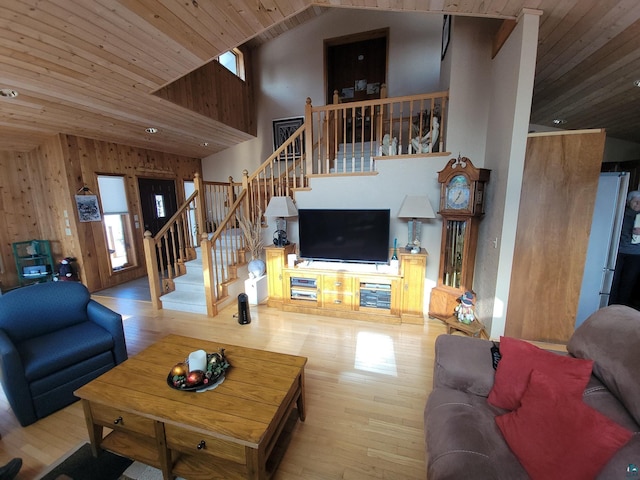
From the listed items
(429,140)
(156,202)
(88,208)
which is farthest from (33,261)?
(429,140)

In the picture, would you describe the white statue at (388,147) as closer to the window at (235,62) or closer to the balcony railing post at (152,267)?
the balcony railing post at (152,267)

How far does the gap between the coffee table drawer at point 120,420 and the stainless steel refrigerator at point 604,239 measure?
388cm

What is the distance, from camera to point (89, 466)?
4.90 feet

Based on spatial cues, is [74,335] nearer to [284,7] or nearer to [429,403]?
[429,403]

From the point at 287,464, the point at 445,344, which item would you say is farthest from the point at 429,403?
the point at 287,464

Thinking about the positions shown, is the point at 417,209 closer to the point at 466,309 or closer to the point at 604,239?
the point at 466,309

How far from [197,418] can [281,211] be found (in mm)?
2499

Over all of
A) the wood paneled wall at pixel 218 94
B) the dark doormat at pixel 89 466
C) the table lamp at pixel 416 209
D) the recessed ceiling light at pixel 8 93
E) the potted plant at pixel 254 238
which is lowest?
the dark doormat at pixel 89 466

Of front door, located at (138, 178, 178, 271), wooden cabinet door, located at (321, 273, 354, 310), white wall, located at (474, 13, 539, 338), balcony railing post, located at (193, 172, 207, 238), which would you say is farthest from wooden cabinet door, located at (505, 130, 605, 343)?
front door, located at (138, 178, 178, 271)

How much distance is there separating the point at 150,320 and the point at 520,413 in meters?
3.75

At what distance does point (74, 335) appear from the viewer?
2057 mm

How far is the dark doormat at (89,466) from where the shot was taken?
144cm

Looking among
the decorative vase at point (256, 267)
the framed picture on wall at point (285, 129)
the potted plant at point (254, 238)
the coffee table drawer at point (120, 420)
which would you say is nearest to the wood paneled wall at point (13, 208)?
the potted plant at point (254, 238)

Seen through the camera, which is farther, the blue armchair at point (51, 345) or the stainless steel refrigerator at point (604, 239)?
the stainless steel refrigerator at point (604, 239)
